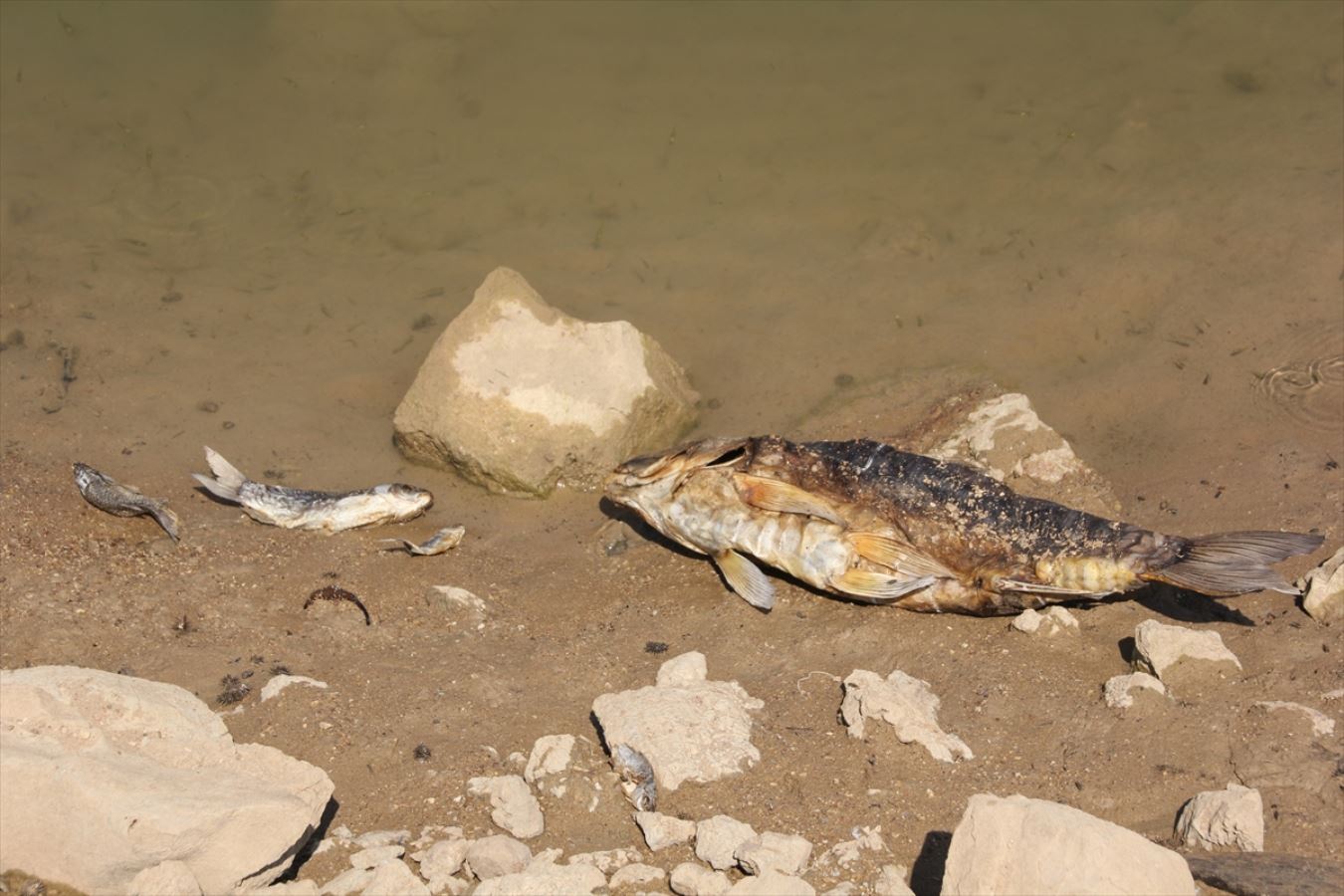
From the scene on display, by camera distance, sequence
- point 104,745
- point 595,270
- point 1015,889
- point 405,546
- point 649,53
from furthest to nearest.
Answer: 1. point 649,53
2. point 595,270
3. point 405,546
4. point 104,745
5. point 1015,889

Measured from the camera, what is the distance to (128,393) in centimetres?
823

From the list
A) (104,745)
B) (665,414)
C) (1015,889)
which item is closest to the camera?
(1015,889)

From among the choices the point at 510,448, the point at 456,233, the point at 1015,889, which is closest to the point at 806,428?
the point at 510,448

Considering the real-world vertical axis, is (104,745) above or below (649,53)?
below

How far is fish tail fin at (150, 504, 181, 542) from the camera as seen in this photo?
22.7 ft

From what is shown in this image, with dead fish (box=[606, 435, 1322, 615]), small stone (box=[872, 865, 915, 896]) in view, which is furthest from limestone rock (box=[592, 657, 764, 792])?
dead fish (box=[606, 435, 1322, 615])

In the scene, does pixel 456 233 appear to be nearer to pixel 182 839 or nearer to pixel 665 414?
pixel 665 414

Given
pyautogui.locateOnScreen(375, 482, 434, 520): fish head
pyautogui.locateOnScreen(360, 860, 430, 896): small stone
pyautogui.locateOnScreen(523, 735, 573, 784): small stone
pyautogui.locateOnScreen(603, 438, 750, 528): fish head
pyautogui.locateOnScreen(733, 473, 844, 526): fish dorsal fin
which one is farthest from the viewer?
pyautogui.locateOnScreen(375, 482, 434, 520): fish head

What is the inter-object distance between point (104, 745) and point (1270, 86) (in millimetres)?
9978

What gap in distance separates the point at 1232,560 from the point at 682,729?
8.79 feet

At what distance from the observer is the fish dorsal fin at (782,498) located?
6.62 m

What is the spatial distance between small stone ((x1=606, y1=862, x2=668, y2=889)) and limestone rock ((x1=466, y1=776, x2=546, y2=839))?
433 mm

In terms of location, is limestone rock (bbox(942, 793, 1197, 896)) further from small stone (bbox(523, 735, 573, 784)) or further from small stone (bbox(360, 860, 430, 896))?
small stone (bbox(360, 860, 430, 896))

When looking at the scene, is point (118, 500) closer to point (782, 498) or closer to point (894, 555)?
point (782, 498)
